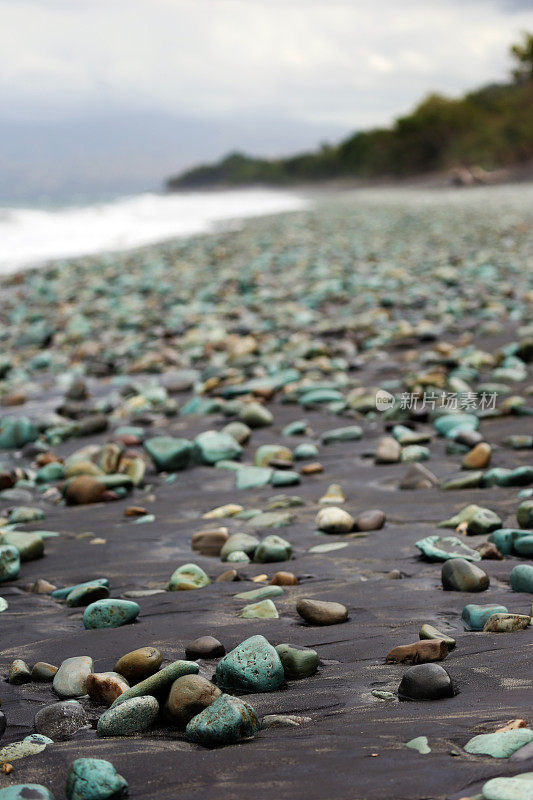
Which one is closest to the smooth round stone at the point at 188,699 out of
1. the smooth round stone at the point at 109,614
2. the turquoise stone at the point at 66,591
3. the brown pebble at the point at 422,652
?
the brown pebble at the point at 422,652

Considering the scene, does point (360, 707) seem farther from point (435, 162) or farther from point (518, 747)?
point (435, 162)

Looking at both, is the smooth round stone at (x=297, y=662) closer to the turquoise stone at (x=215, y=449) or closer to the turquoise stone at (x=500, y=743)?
the turquoise stone at (x=500, y=743)

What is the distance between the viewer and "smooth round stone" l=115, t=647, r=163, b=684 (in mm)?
1542

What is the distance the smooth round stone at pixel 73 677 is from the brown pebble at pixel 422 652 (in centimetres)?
59

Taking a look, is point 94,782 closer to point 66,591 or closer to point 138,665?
point 138,665

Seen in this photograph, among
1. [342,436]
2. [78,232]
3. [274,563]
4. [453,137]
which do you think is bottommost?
[274,563]

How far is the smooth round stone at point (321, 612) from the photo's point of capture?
1751 millimetres

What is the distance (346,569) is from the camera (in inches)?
81.9

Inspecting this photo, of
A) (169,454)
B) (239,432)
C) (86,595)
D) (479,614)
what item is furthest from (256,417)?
(479,614)

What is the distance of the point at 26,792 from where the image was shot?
3.70 feet

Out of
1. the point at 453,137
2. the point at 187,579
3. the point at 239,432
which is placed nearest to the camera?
the point at 187,579

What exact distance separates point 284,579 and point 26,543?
2.72 ft

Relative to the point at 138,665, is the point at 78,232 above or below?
above

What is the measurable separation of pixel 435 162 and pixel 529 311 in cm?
Result: 5423
